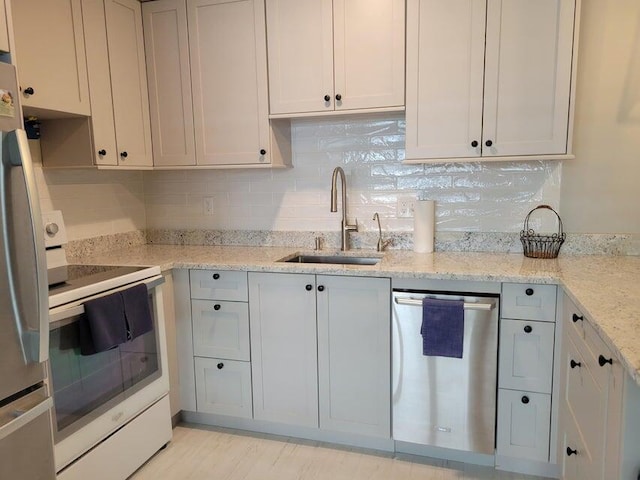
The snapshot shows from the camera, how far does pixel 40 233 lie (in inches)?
52.6

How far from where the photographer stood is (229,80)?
2.51 m

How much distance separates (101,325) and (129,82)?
1.44m

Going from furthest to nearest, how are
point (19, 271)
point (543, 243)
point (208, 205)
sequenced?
1. point (208, 205)
2. point (543, 243)
3. point (19, 271)

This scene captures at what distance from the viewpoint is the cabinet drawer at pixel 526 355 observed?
6.38ft

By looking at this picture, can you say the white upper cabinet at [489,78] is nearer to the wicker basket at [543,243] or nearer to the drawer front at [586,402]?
the wicker basket at [543,243]

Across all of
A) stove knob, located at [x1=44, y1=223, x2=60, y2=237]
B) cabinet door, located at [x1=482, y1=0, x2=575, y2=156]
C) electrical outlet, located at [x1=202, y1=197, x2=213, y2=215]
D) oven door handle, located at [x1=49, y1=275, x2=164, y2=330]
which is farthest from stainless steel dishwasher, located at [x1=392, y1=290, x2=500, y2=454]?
stove knob, located at [x1=44, y1=223, x2=60, y2=237]

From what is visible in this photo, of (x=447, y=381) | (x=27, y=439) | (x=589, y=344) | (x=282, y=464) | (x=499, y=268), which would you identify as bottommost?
(x=282, y=464)

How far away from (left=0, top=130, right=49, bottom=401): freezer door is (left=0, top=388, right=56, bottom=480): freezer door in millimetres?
64

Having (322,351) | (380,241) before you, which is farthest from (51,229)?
(380,241)

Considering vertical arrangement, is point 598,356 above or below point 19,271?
below

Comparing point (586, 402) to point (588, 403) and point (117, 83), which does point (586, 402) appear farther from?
point (117, 83)

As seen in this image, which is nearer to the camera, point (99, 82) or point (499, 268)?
point (499, 268)

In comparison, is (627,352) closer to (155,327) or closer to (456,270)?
(456,270)

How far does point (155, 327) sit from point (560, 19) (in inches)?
92.9
